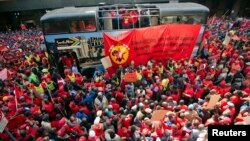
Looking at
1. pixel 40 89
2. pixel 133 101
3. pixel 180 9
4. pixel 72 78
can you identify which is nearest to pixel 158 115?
pixel 133 101

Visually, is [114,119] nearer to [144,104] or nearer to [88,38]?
[144,104]

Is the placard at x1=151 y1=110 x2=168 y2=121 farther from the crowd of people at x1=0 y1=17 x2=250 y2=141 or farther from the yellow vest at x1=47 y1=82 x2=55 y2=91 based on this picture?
the yellow vest at x1=47 y1=82 x2=55 y2=91

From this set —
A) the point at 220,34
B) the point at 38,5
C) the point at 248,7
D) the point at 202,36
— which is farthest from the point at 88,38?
the point at 248,7

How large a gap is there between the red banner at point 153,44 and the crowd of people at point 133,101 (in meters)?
0.46

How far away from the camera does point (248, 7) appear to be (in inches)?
1147

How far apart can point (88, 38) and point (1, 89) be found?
151 inches

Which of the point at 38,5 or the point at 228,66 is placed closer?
the point at 228,66

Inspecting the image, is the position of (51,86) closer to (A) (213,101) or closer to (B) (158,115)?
(B) (158,115)

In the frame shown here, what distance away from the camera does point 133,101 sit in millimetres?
8617

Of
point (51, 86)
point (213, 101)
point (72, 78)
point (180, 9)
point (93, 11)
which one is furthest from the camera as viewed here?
point (180, 9)

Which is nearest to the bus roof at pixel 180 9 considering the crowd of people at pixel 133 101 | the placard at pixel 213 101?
the crowd of people at pixel 133 101

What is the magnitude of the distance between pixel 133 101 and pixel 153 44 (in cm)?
399

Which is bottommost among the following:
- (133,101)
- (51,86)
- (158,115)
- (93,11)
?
(51,86)

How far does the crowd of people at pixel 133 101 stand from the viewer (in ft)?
23.3
